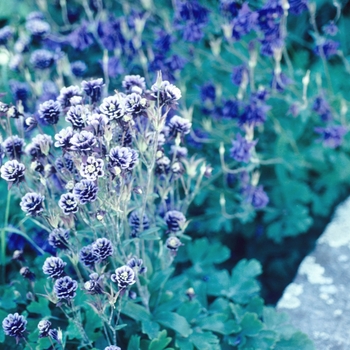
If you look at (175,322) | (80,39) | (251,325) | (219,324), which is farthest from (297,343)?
(80,39)

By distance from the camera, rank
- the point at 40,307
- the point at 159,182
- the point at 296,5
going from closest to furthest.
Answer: the point at 40,307 → the point at 159,182 → the point at 296,5

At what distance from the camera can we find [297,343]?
2035 millimetres

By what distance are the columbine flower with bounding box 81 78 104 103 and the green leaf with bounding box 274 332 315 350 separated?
1138 mm

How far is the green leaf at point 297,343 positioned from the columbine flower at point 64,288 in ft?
2.87

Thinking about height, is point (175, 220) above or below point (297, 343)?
above

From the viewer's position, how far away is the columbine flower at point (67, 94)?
1.79 metres

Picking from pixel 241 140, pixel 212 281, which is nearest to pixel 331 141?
pixel 241 140

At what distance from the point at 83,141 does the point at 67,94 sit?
1.12ft

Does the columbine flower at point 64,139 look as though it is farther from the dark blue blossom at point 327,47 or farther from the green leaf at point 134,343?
the dark blue blossom at point 327,47

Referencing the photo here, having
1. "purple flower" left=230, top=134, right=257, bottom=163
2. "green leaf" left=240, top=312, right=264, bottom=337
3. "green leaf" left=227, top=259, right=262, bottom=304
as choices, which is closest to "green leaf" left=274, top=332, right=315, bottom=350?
"green leaf" left=240, top=312, right=264, bottom=337

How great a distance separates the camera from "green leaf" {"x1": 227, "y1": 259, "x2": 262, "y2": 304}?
2252mm

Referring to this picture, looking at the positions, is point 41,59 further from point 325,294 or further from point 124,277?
point 325,294

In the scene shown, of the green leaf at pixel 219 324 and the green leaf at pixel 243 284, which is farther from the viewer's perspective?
the green leaf at pixel 243 284

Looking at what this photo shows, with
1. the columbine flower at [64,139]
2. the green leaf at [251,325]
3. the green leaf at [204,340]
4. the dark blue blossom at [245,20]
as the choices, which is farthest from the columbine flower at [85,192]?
the dark blue blossom at [245,20]
